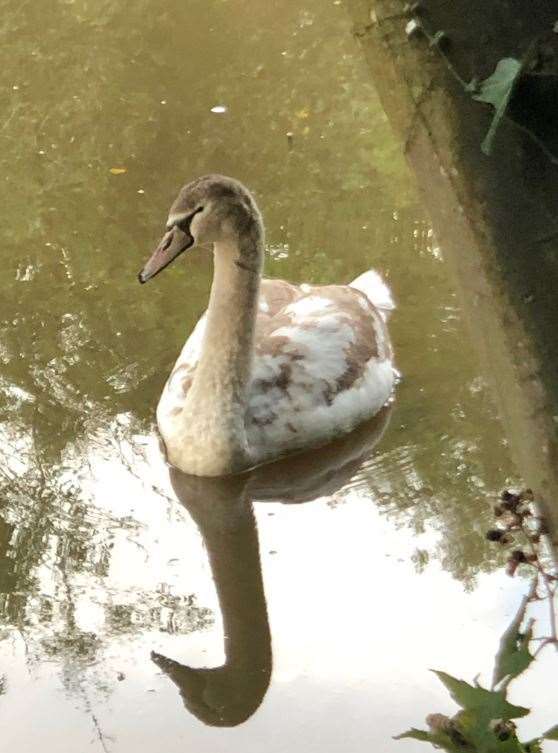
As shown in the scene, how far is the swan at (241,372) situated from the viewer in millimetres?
5262

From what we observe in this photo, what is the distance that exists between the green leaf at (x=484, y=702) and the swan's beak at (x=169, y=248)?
3508 mm

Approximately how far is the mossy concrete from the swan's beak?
3622 millimetres

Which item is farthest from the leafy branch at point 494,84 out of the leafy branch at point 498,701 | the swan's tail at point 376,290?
the swan's tail at point 376,290

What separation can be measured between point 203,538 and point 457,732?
2915 mm

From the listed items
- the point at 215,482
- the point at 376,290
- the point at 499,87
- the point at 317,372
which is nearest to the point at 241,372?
the point at 317,372

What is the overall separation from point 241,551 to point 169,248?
1.39 meters

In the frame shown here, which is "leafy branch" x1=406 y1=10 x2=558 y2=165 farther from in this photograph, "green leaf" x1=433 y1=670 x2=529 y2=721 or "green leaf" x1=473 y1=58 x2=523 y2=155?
"green leaf" x1=433 y1=670 x2=529 y2=721

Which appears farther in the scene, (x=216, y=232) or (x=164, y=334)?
(x=164, y=334)

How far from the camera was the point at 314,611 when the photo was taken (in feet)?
14.2

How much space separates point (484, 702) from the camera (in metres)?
2.01

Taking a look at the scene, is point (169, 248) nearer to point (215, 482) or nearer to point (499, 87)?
point (215, 482)

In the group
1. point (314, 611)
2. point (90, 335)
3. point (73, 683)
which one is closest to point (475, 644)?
point (314, 611)

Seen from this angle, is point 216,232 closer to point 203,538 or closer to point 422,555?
point 203,538

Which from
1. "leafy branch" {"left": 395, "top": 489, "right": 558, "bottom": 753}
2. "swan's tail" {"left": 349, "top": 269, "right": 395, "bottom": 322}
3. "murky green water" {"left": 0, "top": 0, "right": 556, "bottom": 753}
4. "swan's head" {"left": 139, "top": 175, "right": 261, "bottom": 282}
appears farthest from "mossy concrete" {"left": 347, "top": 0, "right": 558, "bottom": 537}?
"swan's tail" {"left": 349, "top": 269, "right": 395, "bottom": 322}
